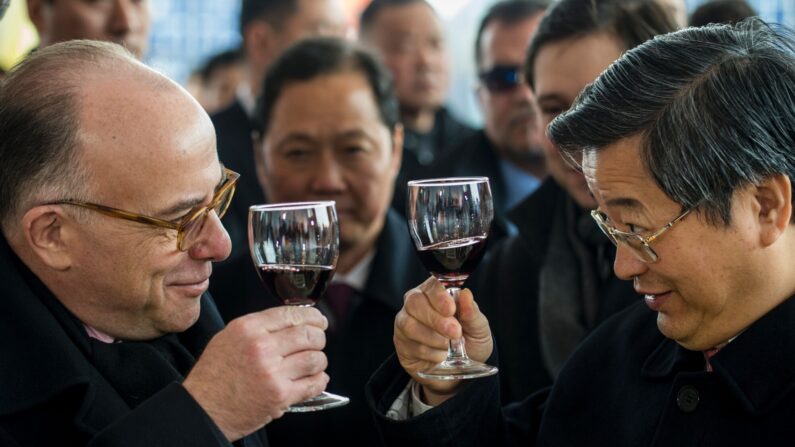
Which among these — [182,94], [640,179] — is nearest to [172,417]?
[182,94]

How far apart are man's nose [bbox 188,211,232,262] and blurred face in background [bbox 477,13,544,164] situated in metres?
3.05

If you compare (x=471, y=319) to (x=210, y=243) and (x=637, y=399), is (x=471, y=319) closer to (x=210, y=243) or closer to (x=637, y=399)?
(x=637, y=399)

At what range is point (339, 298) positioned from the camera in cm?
417

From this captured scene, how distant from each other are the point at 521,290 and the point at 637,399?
132 centimetres

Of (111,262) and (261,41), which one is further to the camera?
(261,41)

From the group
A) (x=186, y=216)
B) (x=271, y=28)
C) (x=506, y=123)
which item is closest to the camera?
(x=186, y=216)

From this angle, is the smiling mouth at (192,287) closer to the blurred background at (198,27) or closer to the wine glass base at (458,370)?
the wine glass base at (458,370)

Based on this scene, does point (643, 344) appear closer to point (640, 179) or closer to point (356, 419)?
A: point (640, 179)

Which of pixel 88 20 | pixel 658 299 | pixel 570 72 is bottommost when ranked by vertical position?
pixel 658 299

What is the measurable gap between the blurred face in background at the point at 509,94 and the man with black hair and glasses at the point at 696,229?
2919mm

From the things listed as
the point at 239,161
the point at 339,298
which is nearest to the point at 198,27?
the point at 239,161

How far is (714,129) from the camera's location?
8.07 feet

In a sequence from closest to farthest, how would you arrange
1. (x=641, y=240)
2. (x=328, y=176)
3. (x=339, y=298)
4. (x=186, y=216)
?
1. (x=641, y=240)
2. (x=186, y=216)
3. (x=339, y=298)
4. (x=328, y=176)

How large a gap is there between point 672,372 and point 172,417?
118 centimetres
